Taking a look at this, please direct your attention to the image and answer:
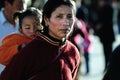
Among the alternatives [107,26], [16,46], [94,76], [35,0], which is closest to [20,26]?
[16,46]

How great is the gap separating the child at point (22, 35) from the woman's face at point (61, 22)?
589mm

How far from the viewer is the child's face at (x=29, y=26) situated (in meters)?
6.37

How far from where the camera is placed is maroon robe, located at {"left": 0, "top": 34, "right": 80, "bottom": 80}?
5367 millimetres

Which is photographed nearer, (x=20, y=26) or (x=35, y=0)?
(x=20, y=26)

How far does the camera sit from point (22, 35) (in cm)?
642

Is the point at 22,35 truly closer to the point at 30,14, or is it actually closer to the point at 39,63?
the point at 30,14

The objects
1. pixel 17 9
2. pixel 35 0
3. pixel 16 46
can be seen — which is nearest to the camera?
pixel 16 46

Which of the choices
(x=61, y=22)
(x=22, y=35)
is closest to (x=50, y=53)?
(x=61, y=22)

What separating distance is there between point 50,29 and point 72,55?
332 millimetres

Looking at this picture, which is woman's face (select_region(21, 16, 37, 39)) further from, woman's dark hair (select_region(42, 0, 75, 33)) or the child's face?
woman's dark hair (select_region(42, 0, 75, 33))

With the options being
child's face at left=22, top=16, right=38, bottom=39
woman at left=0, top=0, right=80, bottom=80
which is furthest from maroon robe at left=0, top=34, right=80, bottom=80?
child's face at left=22, top=16, right=38, bottom=39

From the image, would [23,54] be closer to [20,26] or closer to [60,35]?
[60,35]

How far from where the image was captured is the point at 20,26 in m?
6.60

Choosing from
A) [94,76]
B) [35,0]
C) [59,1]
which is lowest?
[94,76]
